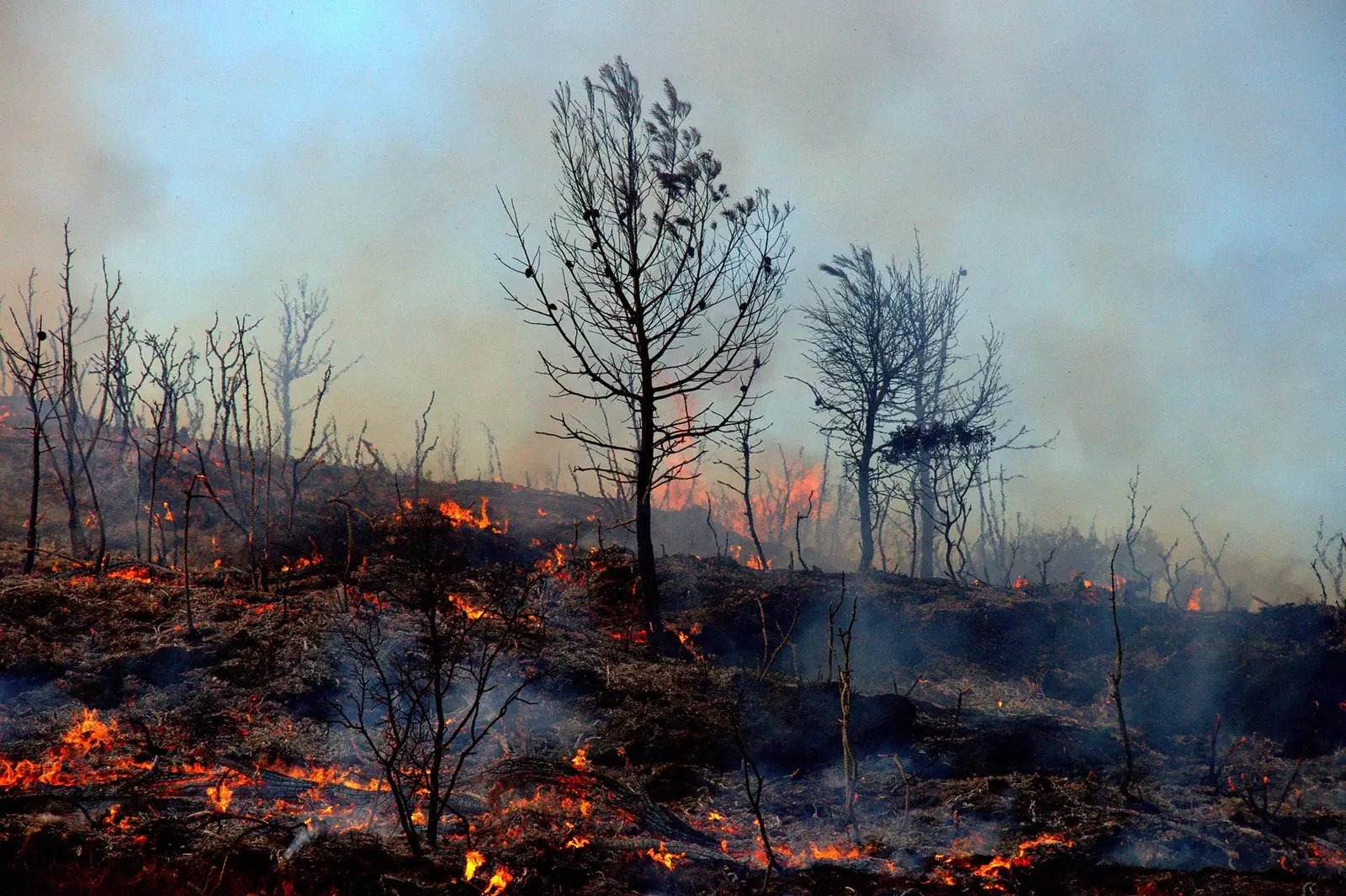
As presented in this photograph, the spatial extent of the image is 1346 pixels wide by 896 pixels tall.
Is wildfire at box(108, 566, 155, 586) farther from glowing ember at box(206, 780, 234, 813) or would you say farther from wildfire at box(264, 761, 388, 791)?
glowing ember at box(206, 780, 234, 813)

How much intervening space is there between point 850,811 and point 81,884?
4.96m

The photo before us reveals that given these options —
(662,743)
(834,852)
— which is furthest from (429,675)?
(834,852)

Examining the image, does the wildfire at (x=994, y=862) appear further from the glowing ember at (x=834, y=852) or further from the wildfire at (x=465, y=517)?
the wildfire at (x=465, y=517)

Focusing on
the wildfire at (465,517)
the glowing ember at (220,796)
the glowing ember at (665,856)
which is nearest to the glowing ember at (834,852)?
the glowing ember at (665,856)

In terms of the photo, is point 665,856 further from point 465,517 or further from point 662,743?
point 465,517

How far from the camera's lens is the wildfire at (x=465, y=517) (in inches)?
616

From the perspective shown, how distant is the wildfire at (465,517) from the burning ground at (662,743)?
3518 mm

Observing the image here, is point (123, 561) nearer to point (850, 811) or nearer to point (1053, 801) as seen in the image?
point (850, 811)

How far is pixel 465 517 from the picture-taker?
15688mm

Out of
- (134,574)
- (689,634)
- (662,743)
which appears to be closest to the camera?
(662,743)

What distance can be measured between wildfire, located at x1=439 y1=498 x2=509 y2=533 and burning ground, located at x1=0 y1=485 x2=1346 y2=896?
3.52 meters

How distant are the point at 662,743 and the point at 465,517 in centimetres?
923

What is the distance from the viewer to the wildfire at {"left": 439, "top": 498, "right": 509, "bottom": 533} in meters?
15.7

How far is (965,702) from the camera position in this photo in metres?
10.3
